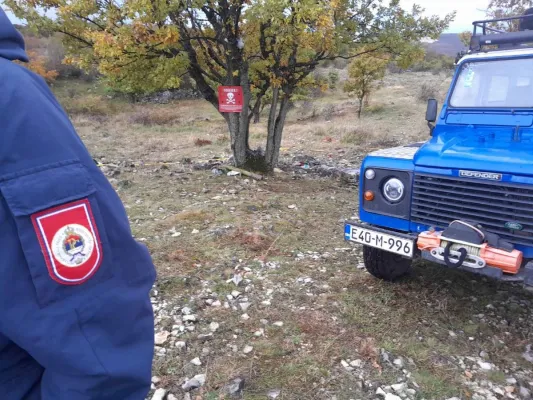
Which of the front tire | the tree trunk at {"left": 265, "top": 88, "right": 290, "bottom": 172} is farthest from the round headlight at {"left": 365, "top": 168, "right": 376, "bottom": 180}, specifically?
the tree trunk at {"left": 265, "top": 88, "right": 290, "bottom": 172}

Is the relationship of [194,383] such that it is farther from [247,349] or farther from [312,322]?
[312,322]

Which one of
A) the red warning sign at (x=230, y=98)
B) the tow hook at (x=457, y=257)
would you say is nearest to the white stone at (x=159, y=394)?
the tow hook at (x=457, y=257)

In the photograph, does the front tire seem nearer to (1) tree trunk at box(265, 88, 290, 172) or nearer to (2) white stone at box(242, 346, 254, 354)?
(2) white stone at box(242, 346, 254, 354)

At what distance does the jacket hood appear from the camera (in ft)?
3.04

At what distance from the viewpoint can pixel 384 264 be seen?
419 cm

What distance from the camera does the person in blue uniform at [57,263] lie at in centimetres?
85

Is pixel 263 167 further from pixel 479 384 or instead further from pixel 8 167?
pixel 8 167

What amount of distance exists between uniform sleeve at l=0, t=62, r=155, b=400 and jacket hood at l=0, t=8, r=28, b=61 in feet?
0.23

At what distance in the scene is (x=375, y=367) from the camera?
10.2 ft

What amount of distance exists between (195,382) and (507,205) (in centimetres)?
253

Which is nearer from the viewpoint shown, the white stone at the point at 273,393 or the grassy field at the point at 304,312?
the white stone at the point at 273,393

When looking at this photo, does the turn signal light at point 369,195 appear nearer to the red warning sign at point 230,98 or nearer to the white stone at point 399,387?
the white stone at point 399,387

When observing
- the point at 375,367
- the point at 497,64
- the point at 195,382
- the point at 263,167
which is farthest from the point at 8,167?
the point at 263,167

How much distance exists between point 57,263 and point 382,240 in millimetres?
3122
